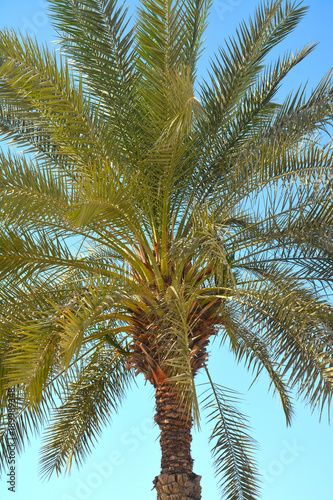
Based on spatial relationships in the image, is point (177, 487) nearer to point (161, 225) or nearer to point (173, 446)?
point (173, 446)

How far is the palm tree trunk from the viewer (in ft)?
21.5

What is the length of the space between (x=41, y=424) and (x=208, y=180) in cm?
338

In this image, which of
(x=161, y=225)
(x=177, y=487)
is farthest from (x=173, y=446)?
(x=161, y=225)

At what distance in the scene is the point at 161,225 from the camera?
7352mm

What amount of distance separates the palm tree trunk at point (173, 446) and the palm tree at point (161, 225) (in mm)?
17

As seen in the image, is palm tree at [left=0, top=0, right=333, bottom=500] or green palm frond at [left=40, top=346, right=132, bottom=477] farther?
green palm frond at [left=40, top=346, right=132, bottom=477]

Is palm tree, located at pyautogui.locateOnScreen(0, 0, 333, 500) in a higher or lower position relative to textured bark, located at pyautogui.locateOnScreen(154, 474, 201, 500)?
higher

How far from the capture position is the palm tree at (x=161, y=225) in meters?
5.69

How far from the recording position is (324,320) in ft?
18.7

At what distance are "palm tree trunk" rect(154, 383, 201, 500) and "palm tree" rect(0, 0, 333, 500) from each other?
0.6 inches

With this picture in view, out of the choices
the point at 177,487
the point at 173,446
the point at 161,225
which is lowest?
the point at 177,487

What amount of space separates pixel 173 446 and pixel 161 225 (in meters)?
2.43

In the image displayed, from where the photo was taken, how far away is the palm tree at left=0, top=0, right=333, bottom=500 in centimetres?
569

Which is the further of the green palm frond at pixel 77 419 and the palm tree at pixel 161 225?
the green palm frond at pixel 77 419
